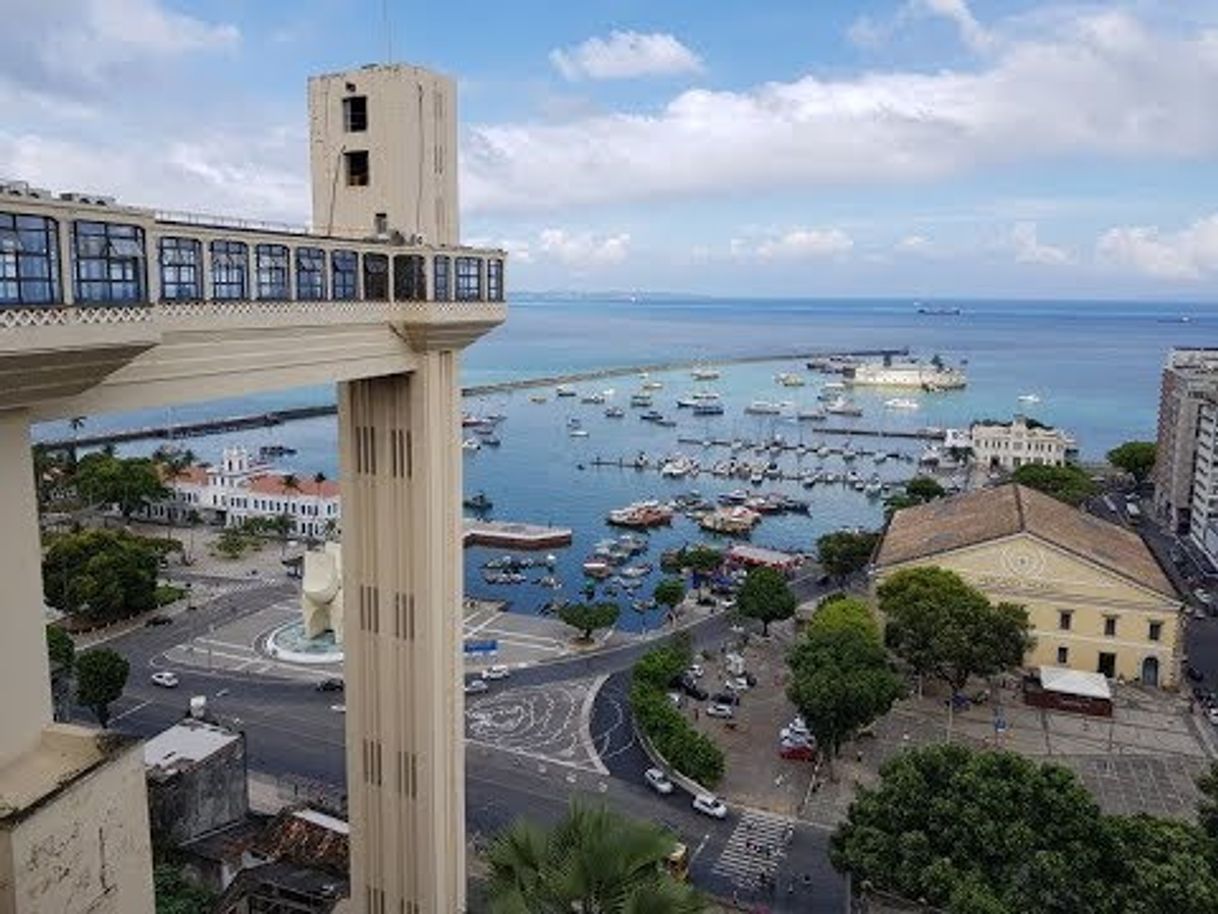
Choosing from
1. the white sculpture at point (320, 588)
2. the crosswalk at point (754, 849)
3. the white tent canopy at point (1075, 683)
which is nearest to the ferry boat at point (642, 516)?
the white sculpture at point (320, 588)

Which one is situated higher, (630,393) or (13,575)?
(13,575)

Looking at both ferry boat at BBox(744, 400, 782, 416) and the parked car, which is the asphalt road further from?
ferry boat at BBox(744, 400, 782, 416)

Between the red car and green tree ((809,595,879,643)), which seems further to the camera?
green tree ((809,595,879,643))

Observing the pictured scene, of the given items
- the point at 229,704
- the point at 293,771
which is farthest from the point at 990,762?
the point at 229,704

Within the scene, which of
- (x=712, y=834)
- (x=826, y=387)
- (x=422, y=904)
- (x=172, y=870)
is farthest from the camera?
(x=826, y=387)

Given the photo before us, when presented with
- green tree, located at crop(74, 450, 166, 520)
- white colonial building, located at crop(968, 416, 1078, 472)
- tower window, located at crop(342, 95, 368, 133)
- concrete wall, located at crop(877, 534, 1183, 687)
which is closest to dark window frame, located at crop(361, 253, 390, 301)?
tower window, located at crop(342, 95, 368, 133)

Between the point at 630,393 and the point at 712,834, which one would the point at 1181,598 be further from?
the point at 630,393

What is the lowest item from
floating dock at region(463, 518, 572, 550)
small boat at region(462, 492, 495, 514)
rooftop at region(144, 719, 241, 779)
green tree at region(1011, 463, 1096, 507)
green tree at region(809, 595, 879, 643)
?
small boat at region(462, 492, 495, 514)
